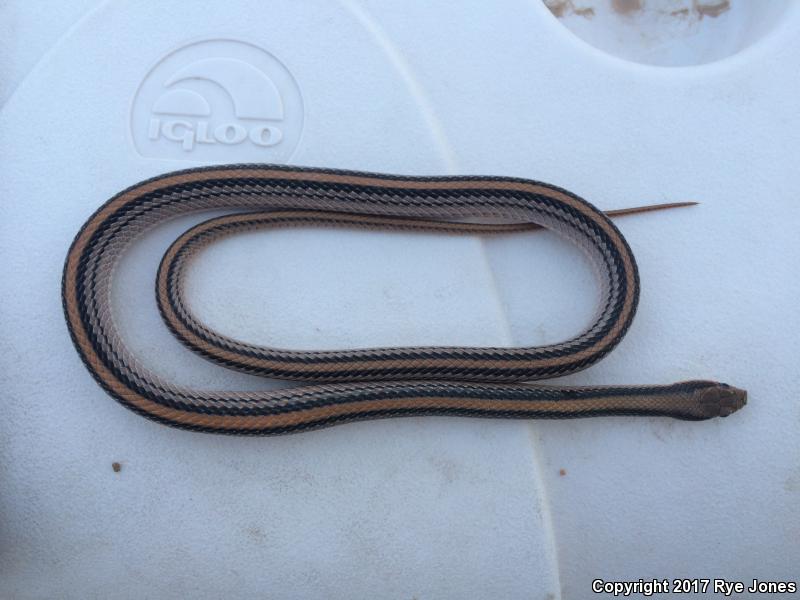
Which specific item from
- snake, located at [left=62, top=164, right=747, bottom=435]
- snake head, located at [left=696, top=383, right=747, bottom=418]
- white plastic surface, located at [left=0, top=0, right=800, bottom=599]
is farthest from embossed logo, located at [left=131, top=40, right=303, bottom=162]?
snake head, located at [left=696, top=383, right=747, bottom=418]

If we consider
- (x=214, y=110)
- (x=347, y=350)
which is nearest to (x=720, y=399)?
(x=347, y=350)

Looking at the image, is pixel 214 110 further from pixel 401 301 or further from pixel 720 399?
pixel 720 399

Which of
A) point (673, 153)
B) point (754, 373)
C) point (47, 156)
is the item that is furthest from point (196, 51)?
point (754, 373)

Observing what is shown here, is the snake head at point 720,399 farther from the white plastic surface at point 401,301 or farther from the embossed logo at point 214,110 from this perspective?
Result: the embossed logo at point 214,110

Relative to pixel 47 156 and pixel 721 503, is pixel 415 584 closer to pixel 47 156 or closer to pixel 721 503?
pixel 721 503

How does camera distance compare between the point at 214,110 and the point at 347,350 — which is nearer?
the point at 347,350

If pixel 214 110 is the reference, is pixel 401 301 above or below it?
below
